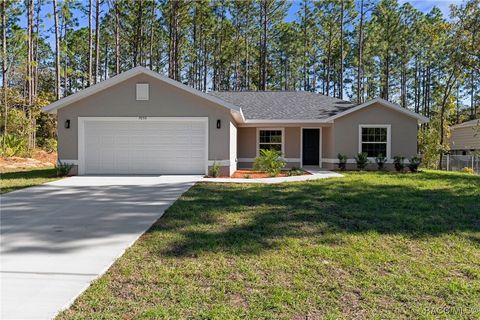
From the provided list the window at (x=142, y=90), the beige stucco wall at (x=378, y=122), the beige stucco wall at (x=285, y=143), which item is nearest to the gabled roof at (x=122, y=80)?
the window at (x=142, y=90)

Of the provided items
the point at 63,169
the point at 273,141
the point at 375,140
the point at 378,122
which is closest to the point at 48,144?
the point at 63,169

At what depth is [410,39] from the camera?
3253cm

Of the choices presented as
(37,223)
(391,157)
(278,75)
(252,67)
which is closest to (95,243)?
(37,223)

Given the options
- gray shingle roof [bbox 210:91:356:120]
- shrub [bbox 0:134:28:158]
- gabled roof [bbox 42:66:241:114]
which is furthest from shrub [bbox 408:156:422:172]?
shrub [bbox 0:134:28:158]

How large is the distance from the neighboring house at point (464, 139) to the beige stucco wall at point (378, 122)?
1474 cm

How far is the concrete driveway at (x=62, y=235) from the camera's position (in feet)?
10.7

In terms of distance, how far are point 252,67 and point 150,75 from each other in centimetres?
2485

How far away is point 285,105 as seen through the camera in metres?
18.5

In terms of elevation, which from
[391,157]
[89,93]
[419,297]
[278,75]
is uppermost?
[278,75]

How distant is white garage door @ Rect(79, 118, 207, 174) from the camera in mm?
13156

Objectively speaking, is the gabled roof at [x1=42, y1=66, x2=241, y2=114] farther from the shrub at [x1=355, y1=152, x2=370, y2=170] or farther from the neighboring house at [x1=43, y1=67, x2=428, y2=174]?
the shrub at [x1=355, y1=152, x2=370, y2=170]

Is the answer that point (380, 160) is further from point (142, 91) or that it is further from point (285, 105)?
point (142, 91)

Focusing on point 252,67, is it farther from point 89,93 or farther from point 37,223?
point 37,223

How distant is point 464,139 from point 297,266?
31.5 meters
